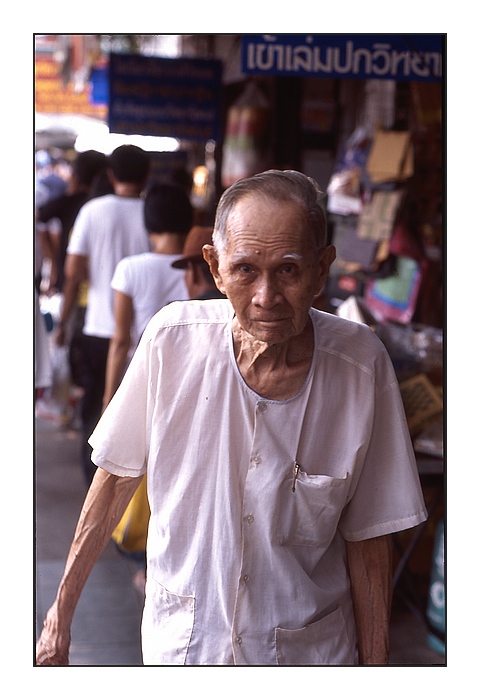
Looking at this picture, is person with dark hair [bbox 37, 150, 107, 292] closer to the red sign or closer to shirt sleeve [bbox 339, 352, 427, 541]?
shirt sleeve [bbox 339, 352, 427, 541]

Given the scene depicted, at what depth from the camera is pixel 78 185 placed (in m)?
7.01

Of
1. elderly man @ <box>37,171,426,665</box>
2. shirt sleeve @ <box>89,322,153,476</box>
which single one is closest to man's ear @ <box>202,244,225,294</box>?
elderly man @ <box>37,171,426,665</box>

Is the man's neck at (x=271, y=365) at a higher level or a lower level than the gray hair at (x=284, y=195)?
lower

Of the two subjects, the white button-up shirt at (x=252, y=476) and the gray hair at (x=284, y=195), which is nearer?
the gray hair at (x=284, y=195)

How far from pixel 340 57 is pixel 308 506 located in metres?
2.56

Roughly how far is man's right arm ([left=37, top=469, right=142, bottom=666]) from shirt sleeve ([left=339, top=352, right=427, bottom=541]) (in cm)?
50

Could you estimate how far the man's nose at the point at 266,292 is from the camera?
177cm

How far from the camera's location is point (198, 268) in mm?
3227

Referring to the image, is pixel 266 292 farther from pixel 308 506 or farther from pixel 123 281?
pixel 123 281

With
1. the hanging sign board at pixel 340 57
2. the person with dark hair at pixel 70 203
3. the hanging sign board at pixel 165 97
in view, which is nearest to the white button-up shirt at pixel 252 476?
the hanging sign board at pixel 340 57

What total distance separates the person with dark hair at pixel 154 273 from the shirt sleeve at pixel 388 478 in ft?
5.96

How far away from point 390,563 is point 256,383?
1.72 ft

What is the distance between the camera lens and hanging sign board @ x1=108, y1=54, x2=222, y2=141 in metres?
6.43

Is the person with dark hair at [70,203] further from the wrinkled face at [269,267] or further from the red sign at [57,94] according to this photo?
the red sign at [57,94]
